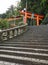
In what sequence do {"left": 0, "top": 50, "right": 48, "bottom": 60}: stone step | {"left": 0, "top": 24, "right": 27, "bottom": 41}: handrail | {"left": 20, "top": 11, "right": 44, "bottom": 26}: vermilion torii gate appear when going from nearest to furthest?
{"left": 0, "top": 50, "right": 48, "bottom": 60}: stone step, {"left": 0, "top": 24, "right": 27, "bottom": 41}: handrail, {"left": 20, "top": 11, "right": 44, "bottom": 26}: vermilion torii gate

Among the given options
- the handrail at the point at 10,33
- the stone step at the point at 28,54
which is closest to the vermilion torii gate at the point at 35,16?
the handrail at the point at 10,33

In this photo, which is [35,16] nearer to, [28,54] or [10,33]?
[10,33]

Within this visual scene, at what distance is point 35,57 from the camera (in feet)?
28.5

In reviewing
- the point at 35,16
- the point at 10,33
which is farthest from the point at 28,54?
the point at 35,16

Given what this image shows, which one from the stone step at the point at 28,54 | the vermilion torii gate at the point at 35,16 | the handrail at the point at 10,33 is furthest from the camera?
the vermilion torii gate at the point at 35,16

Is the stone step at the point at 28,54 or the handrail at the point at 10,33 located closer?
the stone step at the point at 28,54

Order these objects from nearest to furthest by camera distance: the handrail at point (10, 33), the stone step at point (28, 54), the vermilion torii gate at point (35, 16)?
the stone step at point (28, 54)
the handrail at point (10, 33)
the vermilion torii gate at point (35, 16)

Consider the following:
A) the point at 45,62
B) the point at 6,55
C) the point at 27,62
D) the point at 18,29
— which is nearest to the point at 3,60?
the point at 6,55

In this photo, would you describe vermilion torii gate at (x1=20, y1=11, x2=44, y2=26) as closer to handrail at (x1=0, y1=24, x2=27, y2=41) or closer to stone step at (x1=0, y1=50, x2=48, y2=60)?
handrail at (x1=0, y1=24, x2=27, y2=41)

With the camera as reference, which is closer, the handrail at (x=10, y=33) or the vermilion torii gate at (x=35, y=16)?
the handrail at (x=10, y=33)

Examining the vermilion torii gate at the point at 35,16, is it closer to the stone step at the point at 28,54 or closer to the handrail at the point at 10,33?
the handrail at the point at 10,33

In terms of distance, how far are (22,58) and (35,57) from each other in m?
0.47

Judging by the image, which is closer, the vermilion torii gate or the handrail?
the handrail

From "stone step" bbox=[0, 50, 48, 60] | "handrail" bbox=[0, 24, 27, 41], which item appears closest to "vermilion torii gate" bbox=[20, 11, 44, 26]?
"handrail" bbox=[0, 24, 27, 41]
